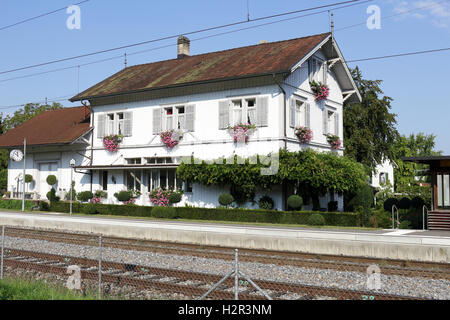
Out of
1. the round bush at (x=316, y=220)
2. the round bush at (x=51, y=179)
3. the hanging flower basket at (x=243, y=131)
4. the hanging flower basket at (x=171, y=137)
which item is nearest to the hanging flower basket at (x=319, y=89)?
the hanging flower basket at (x=243, y=131)

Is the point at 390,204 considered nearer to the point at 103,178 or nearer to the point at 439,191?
the point at 439,191

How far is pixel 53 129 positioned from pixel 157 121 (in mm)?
10379

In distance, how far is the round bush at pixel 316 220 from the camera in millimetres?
21000

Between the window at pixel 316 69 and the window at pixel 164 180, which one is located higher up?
the window at pixel 316 69

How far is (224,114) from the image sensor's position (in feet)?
84.5

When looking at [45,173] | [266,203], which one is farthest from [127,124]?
[266,203]

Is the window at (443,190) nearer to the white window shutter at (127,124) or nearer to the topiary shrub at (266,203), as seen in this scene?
the topiary shrub at (266,203)

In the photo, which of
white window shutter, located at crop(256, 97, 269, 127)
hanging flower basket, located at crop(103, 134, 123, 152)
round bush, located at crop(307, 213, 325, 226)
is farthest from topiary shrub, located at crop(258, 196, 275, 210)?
hanging flower basket, located at crop(103, 134, 123, 152)

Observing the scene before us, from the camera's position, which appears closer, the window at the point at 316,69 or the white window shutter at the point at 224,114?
the white window shutter at the point at 224,114

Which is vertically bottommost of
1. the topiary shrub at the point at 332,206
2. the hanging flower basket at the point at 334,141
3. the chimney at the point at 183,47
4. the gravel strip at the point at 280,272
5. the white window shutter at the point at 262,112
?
the gravel strip at the point at 280,272

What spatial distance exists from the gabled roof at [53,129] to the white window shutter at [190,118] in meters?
8.26

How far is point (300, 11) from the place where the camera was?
1827 centimetres
